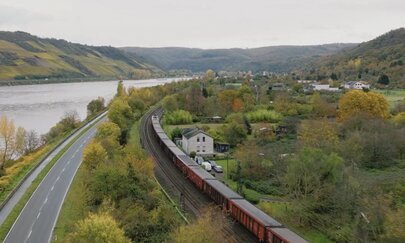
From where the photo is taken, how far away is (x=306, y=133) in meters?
63.6

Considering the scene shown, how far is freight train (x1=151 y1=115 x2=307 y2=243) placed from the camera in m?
29.2

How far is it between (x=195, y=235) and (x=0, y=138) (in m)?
60.7

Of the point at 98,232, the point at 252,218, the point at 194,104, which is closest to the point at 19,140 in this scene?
the point at 194,104

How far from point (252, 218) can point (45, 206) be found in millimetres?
17671

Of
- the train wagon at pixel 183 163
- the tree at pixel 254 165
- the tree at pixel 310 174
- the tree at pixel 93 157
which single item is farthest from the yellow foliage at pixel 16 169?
the tree at pixel 310 174

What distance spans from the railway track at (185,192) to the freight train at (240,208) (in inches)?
20.0

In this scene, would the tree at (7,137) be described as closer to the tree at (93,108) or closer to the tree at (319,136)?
the tree at (93,108)

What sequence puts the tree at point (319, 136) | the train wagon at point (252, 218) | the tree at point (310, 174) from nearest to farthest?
the train wagon at point (252, 218), the tree at point (310, 174), the tree at point (319, 136)

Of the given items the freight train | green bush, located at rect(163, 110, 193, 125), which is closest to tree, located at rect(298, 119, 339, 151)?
the freight train

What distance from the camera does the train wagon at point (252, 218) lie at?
3102cm

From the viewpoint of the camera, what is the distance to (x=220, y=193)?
39.4m

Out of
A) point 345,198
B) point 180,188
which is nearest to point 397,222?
point 345,198

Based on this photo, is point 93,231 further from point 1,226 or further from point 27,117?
point 27,117

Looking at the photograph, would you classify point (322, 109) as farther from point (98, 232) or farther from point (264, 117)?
point (98, 232)
